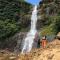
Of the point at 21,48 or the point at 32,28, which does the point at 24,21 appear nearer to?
the point at 32,28

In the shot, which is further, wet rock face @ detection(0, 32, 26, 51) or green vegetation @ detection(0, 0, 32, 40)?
green vegetation @ detection(0, 0, 32, 40)

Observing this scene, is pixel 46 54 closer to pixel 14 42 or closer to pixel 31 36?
pixel 14 42

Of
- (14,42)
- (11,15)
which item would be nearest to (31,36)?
(14,42)

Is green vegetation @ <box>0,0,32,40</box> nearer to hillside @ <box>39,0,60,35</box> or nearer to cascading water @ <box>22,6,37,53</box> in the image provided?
cascading water @ <box>22,6,37,53</box>

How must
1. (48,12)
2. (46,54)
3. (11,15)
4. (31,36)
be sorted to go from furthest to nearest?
(11,15), (48,12), (31,36), (46,54)

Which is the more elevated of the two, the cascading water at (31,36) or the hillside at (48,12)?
the hillside at (48,12)

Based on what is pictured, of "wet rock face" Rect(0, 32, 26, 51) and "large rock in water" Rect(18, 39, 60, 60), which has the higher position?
"large rock in water" Rect(18, 39, 60, 60)

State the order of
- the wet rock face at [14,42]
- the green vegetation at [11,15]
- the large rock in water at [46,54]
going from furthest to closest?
the green vegetation at [11,15] < the wet rock face at [14,42] < the large rock in water at [46,54]

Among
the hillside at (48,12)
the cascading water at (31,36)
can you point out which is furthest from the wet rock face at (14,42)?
the hillside at (48,12)

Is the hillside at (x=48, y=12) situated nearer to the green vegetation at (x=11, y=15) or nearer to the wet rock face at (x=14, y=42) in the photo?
the wet rock face at (x=14, y=42)

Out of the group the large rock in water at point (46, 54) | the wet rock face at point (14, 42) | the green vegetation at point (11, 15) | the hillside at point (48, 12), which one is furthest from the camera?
the green vegetation at point (11, 15)

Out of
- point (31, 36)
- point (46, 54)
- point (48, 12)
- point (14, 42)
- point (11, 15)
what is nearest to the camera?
point (46, 54)

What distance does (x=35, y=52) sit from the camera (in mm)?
15281

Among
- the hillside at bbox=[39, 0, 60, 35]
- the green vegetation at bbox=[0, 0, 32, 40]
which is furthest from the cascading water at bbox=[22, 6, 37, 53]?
the green vegetation at bbox=[0, 0, 32, 40]
